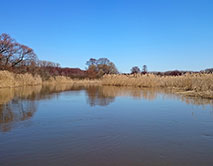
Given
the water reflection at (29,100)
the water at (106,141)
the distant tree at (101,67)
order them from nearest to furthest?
the water at (106,141), the water reflection at (29,100), the distant tree at (101,67)

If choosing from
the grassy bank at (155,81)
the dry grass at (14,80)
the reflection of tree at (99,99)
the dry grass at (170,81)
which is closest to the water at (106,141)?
the reflection of tree at (99,99)

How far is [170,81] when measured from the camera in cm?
1584

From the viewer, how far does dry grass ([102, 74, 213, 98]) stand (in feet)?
33.2

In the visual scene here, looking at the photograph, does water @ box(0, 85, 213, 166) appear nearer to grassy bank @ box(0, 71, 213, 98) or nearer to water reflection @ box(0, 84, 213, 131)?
water reflection @ box(0, 84, 213, 131)

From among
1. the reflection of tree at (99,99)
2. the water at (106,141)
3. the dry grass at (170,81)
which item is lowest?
the water at (106,141)

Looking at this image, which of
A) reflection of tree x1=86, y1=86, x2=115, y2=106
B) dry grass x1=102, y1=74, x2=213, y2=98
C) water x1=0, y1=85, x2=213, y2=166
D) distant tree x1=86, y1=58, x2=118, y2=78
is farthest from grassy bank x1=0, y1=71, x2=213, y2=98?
distant tree x1=86, y1=58, x2=118, y2=78

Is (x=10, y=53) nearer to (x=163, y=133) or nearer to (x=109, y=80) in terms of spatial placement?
(x=109, y=80)

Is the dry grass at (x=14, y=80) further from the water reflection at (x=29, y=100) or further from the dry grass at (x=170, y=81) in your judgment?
the dry grass at (x=170, y=81)

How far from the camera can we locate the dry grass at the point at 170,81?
1012 centimetres

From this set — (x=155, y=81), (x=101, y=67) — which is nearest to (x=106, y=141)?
(x=155, y=81)

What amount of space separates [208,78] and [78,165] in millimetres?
9669

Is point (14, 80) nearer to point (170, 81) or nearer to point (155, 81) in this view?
point (155, 81)

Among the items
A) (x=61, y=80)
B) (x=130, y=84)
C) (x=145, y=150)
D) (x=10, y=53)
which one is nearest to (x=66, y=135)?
(x=145, y=150)

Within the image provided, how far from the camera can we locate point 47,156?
2.43 meters
